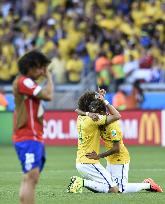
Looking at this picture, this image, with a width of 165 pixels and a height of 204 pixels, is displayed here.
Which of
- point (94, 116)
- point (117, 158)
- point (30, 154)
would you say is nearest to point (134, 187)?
point (117, 158)

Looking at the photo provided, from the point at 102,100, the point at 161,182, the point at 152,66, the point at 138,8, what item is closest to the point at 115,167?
the point at 102,100

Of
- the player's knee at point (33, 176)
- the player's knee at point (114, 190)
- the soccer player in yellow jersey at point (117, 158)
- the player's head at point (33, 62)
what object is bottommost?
the player's knee at point (114, 190)

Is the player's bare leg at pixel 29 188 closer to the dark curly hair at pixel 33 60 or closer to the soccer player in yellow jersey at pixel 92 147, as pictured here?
the dark curly hair at pixel 33 60

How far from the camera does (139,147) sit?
911 inches

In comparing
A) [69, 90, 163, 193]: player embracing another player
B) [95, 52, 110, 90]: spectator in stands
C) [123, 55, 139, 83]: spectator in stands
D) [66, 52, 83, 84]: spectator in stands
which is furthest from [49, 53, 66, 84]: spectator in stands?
[69, 90, 163, 193]: player embracing another player

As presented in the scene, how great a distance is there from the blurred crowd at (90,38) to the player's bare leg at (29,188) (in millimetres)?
16961

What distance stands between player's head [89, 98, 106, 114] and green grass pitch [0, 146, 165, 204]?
1.16 m

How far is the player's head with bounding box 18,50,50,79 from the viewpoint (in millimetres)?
8891

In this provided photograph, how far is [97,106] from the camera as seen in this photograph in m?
12.0

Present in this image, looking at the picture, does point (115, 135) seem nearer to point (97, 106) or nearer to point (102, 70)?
point (97, 106)

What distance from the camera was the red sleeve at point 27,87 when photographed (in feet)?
29.1

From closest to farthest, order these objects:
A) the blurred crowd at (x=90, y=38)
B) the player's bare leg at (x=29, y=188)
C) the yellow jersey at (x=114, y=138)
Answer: the player's bare leg at (x=29, y=188), the yellow jersey at (x=114, y=138), the blurred crowd at (x=90, y=38)

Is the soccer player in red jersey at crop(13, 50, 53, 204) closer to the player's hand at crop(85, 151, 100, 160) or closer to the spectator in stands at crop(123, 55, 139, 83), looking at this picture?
the player's hand at crop(85, 151, 100, 160)

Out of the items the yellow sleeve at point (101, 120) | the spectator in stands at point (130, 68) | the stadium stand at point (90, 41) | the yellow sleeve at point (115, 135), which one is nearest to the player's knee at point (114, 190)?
the yellow sleeve at point (115, 135)
